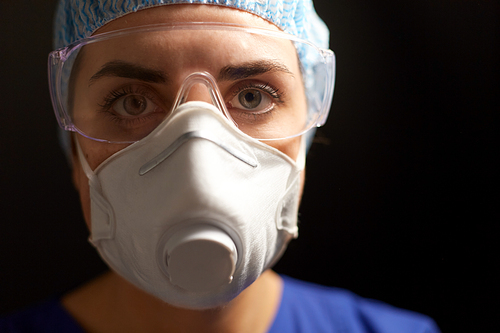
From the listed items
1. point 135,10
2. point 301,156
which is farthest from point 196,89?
point 301,156

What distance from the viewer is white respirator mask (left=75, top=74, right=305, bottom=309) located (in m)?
0.79

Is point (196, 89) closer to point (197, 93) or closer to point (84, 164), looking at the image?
point (197, 93)

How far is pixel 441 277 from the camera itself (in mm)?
1270

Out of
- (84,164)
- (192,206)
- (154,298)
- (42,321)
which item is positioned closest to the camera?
(192,206)

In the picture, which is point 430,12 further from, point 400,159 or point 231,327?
point 231,327

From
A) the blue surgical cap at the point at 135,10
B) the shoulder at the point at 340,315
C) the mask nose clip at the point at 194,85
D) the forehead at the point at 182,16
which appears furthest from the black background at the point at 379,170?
the mask nose clip at the point at 194,85

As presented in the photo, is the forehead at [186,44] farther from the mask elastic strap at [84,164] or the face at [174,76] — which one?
the mask elastic strap at [84,164]

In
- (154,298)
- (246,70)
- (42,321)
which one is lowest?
(42,321)

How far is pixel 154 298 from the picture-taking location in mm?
1111

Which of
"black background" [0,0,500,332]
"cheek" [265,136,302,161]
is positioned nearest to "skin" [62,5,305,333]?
"cheek" [265,136,302,161]

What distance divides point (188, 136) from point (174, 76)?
5.8 inches

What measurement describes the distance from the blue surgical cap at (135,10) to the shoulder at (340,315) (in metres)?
0.75

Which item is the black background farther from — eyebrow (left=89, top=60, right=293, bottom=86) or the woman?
eyebrow (left=89, top=60, right=293, bottom=86)

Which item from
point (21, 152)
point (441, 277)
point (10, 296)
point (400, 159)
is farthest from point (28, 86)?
point (441, 277)
